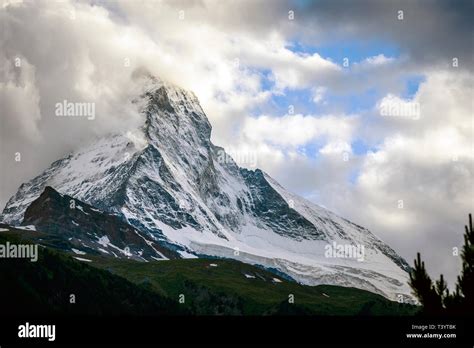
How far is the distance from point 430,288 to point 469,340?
10844 millimetres

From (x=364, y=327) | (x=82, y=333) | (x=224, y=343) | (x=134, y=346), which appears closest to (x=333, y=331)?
(x=364, y=327)

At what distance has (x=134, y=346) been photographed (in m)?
35.6

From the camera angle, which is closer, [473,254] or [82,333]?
[82,333]

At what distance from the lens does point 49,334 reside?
121ft

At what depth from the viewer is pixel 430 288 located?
1880 inches

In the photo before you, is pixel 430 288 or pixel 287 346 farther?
pixel 430 288

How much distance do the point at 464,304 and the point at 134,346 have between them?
1955 centimetres

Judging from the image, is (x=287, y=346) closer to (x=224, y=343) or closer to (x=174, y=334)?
(x=224, y=343)

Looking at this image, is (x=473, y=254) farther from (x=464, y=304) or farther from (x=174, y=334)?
(x=174, y=334)

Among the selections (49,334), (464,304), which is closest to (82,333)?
(49,334)

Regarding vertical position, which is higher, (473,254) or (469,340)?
(473,254)

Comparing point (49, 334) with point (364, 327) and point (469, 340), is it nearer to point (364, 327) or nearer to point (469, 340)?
point (364, 327)

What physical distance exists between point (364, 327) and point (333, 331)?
143cm

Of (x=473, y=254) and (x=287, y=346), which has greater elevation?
(x=473, y=254)
